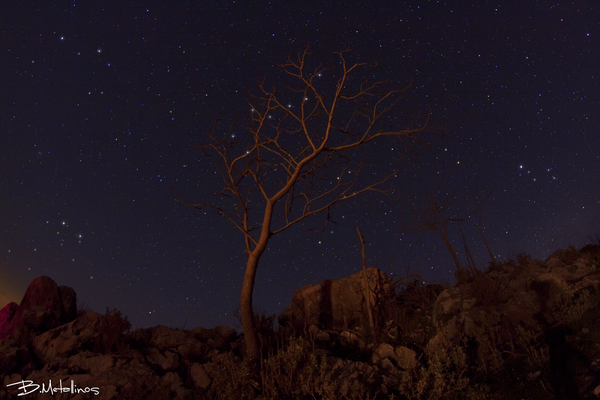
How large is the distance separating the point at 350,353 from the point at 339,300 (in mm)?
4132

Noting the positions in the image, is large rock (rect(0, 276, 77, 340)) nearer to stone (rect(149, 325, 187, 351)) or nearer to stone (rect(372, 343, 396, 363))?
stone (rect(149, 325, 187, 351))

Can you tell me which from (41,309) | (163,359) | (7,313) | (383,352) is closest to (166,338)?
(163,359)

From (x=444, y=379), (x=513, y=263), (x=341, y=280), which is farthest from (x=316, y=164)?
(x=513, y=263)

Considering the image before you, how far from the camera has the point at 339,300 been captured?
14055mm

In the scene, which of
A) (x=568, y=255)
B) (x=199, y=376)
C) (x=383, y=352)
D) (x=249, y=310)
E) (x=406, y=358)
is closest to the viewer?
(x=199, y=376)

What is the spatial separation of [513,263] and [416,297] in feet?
20.0

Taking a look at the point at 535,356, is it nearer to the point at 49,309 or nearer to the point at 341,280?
the point at 341,280

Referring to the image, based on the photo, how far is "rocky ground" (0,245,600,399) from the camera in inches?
283

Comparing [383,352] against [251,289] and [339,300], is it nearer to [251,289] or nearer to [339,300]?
[251,289]

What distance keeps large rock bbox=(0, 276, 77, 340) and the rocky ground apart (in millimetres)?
33

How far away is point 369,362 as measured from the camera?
9.15 meters

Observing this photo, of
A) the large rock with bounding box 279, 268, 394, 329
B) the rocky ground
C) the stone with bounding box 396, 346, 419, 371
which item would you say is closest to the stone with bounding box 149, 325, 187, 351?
the rocky ground

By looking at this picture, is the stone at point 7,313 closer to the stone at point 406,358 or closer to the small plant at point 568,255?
the stone at point 406,358

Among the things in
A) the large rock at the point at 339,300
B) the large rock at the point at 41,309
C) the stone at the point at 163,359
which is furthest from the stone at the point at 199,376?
the large rock at the point at 339,300
